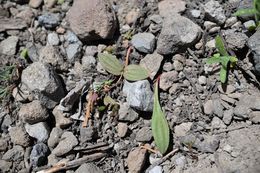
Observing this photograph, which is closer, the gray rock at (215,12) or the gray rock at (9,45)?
the gray rock at (215,12)

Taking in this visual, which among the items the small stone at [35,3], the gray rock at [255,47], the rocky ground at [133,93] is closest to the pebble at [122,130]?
the rocky ground at [133,93]

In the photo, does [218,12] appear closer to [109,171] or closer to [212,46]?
[212,46]

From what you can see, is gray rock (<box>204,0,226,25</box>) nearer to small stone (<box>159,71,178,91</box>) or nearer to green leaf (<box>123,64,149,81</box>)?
small stone (<box>159,71,178,91</box>)

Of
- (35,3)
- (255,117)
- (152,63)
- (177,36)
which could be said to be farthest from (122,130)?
(35,3)

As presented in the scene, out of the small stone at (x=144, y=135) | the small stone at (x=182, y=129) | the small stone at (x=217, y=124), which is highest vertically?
the small stone at (x=217, y=124)

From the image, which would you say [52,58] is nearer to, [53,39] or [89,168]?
[53,39]

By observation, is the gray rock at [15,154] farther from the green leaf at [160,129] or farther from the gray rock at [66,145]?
the green leaf at [160,129]

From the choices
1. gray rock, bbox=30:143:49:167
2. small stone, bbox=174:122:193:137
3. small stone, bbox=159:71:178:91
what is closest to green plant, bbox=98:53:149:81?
small stone, bbox=159:71:178:91
